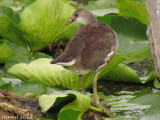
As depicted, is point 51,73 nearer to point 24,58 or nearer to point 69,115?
point 24,58

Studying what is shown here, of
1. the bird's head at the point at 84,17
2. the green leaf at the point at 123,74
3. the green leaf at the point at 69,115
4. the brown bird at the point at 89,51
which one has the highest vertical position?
the bird's head at the point at 84,17

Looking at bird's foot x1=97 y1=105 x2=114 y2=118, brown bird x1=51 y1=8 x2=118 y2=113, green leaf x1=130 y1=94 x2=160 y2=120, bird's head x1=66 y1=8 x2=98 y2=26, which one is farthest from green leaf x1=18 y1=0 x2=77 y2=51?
green leaf x1=130 y1=94 x2=160 y2=120

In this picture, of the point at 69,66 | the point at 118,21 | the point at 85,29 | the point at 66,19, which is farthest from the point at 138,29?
the point at 69,66

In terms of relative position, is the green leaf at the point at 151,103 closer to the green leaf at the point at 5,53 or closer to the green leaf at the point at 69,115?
the green leaf at the point at 69,115

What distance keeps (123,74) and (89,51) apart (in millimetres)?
897

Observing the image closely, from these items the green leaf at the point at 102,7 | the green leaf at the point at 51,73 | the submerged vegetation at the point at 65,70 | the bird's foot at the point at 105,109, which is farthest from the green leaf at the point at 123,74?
the green leaf at the point at 102,7

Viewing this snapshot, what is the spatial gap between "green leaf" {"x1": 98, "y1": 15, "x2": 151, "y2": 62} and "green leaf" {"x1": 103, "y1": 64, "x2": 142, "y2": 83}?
58 cm

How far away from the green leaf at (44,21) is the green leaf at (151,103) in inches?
63.1

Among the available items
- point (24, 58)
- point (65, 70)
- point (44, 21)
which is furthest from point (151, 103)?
point (44, 21)

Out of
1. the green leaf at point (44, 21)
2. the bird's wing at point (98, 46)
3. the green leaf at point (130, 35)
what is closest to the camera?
the bird's wing at point (98, 46)

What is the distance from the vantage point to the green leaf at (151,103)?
8.81 ft

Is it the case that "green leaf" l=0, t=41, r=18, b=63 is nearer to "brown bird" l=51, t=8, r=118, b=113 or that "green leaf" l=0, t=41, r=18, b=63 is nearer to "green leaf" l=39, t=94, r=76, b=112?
"brown bird" l=51, t=8, r=118, b=113

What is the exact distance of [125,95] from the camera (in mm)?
3484

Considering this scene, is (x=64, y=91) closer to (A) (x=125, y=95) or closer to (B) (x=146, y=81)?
(A) (x=125, y=95)
